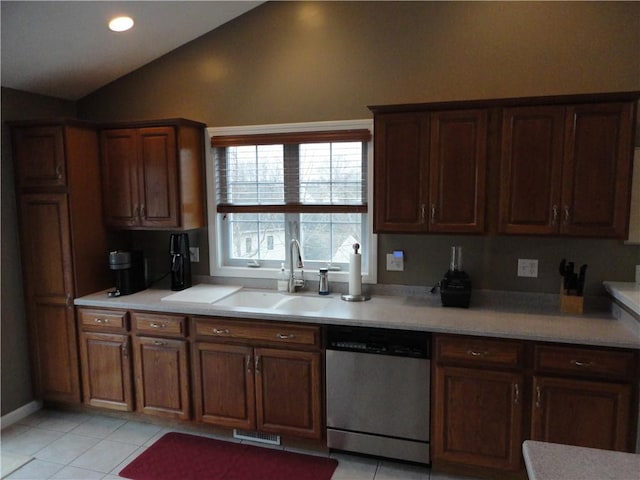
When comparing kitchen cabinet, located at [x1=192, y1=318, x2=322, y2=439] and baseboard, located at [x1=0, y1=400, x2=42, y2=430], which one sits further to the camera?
baseboard, located at [x1=0, y1=400, x2=42, y2=430]

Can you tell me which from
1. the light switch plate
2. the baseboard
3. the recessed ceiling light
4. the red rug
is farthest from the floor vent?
the recessed ceiling light

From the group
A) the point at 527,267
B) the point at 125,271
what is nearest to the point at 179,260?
the point at 125,271

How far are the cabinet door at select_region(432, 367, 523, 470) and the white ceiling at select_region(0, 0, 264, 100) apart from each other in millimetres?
2779

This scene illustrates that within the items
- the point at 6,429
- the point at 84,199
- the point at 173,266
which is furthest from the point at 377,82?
the point at 6,429

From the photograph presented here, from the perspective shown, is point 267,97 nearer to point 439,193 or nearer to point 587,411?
point 439,193

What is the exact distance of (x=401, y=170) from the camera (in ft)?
8.96

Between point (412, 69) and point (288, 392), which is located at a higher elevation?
point (412, 69)

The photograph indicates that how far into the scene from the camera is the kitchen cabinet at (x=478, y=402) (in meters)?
2.37

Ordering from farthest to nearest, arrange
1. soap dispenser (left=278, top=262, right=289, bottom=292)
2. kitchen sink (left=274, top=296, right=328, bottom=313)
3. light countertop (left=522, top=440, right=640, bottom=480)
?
soap dispenser (left=278, top=262, right=289, bottom=292)
kitchen sink (left=274, top=296, right=328, bottom=313)
light countertop (left=522, top=440, right=640, bottom=480)

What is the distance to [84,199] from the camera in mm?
3197

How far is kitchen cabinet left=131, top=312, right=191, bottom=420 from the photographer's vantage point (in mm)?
2951

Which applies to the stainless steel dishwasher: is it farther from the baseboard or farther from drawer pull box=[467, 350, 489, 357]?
the baseboard

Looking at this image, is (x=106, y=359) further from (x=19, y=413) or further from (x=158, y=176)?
(x=158, y=176)

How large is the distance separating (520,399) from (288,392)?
1321mm
